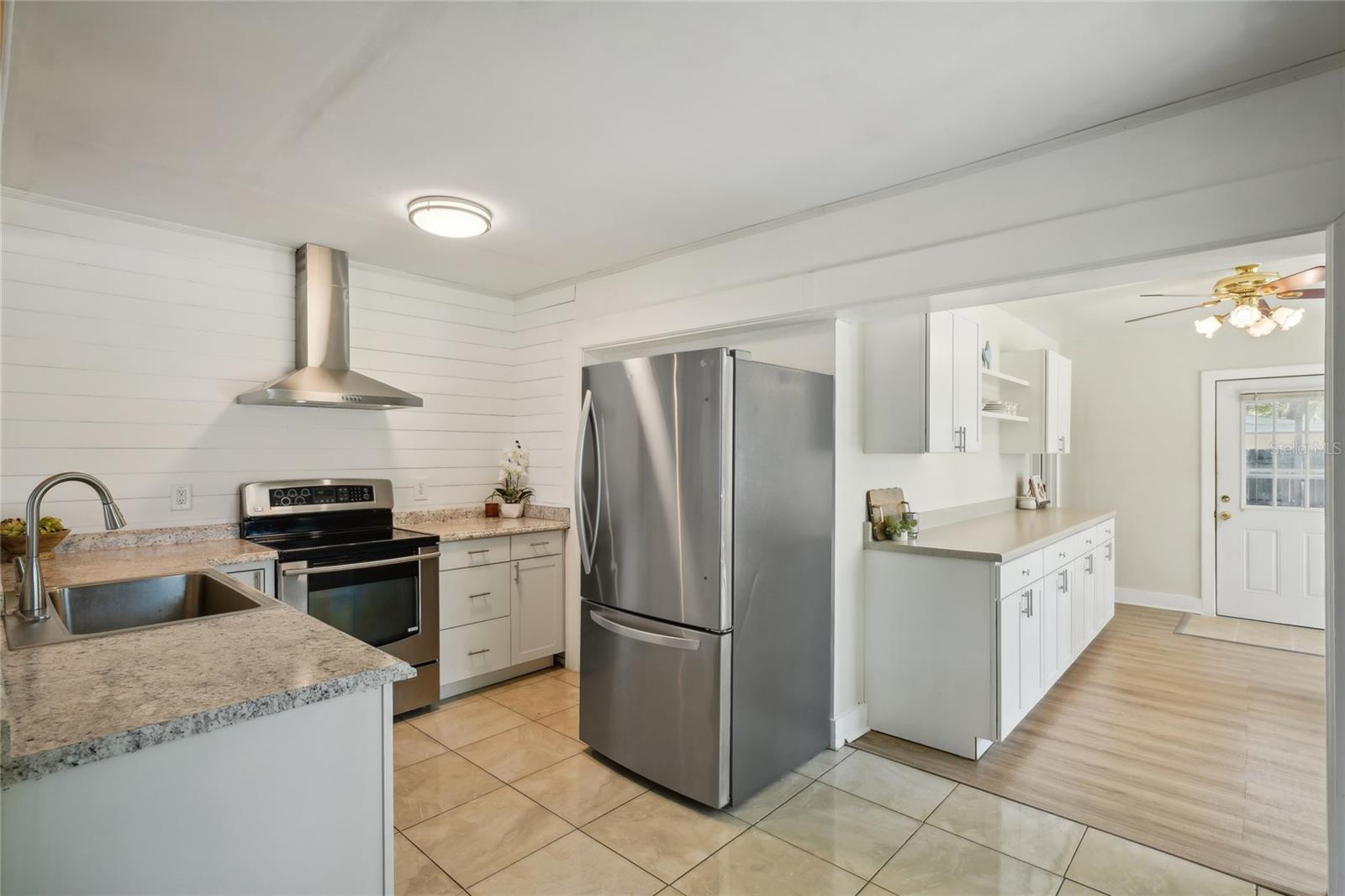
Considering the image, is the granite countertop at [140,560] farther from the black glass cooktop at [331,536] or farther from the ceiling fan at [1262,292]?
the ceiling fan at [1262,292]

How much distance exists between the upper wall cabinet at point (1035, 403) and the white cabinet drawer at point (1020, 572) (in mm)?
1997

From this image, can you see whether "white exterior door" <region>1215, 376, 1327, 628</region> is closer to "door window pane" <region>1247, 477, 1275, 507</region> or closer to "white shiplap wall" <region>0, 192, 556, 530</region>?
"door window pane" <region>1247, 477, 1275, 507</region>

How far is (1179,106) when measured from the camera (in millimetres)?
1983

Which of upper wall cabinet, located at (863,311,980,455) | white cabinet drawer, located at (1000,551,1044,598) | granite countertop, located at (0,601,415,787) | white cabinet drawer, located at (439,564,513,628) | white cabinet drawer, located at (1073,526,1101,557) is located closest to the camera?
granite countertop, located at (0,601,415,787)

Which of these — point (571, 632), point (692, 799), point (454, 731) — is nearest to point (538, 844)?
point (692, 799)

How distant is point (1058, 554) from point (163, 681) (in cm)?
391

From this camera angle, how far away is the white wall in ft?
17.9

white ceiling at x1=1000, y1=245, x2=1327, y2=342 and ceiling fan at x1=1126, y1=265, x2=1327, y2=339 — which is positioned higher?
white ceiling at x1=1000, y1=245, x2=1327, y2=342

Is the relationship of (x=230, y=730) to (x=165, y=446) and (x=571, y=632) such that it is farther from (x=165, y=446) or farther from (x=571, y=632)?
(x=571, y=632)

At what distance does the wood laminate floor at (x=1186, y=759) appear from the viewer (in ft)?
7.52

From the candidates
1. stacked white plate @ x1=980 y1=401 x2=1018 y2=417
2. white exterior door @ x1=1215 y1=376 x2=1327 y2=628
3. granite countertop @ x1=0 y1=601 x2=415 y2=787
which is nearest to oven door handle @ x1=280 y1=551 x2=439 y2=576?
granite countertop @ x1=0 y1=601 x2=415 y2=787

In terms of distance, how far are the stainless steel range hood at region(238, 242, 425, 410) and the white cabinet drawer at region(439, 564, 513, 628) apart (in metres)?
0.97

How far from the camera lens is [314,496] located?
350 centimetres

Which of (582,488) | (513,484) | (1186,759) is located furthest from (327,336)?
(1186,759)
